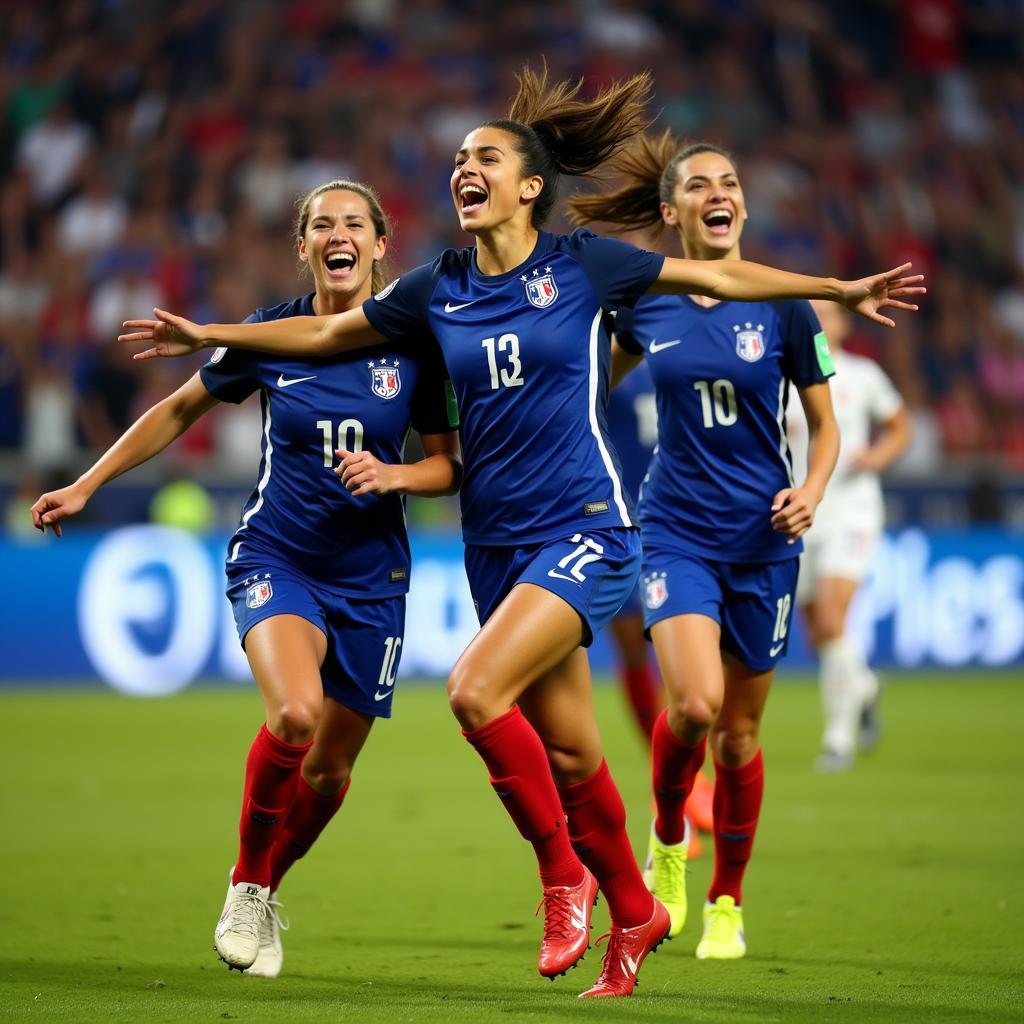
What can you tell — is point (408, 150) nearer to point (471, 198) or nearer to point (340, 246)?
point (340, 246)

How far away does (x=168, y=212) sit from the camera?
61.2 ft

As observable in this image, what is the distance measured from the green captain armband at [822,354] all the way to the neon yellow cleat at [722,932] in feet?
5.81

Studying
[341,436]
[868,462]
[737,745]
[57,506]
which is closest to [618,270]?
[341,436]

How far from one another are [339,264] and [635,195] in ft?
4.37

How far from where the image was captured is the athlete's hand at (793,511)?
569cm

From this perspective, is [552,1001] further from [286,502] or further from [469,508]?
[286,502]

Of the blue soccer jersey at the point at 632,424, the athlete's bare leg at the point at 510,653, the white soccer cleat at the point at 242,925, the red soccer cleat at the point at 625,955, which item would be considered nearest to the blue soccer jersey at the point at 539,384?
the athlete's bare leg at the point at 510,653

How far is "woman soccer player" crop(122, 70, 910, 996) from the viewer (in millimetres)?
4887

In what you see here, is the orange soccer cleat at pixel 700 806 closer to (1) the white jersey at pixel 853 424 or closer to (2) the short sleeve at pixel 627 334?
(2) the short sleeve at pixel 627 334

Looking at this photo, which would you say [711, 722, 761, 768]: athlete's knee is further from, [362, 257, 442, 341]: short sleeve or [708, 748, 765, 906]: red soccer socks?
[362, 257, 442, 341]: short sleeve

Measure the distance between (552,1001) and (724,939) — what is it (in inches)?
39.5

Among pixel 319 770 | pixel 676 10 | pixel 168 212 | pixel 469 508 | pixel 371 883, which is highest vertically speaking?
pixel 676 10

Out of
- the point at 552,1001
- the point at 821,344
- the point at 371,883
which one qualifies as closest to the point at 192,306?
the point at 371,883

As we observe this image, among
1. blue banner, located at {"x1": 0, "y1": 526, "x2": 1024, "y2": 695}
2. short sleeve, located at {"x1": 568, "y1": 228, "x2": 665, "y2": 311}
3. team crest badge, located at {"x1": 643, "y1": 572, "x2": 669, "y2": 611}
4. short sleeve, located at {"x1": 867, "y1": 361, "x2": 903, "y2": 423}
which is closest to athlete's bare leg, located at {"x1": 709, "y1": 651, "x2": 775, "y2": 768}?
team crest badge, located at {"x1": 643, "y1": 572, "x2": 669, "y2": 611}
